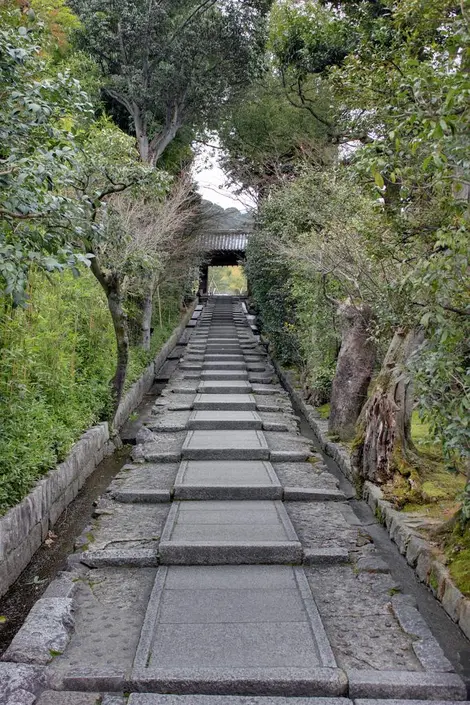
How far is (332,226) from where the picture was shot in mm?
8750

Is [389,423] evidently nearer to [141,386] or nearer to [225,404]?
[225,404]

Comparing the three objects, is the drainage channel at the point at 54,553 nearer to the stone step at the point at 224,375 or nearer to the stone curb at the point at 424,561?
the stone curb at the point at 424,561

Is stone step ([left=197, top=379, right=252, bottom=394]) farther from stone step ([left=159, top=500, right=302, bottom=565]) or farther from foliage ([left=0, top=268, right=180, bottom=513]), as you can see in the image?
stone step ([left=159, top=500, right=302, bottom=565])

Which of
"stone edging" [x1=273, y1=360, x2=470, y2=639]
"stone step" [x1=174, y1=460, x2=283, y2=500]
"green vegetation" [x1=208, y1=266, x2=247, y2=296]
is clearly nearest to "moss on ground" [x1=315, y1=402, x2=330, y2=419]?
"stone edging" [x1=273, y1=360, x2=470, y2=639]

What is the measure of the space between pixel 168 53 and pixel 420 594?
13.9 m

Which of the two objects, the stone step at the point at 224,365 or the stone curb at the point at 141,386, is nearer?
the stone curb at the point at 141,386

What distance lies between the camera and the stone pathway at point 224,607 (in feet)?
10.4

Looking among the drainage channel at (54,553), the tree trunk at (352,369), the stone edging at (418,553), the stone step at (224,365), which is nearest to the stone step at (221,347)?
the stone step at (224,365)

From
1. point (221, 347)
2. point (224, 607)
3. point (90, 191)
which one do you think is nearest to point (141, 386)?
point (221, 347)

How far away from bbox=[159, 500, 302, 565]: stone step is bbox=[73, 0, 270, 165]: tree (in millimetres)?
10930

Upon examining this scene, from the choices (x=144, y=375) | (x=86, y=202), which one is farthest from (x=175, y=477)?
(x=144, y=375)

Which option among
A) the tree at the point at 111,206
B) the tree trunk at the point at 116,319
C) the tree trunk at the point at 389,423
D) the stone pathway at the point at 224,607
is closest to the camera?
the stone pathway at the point at 224,607

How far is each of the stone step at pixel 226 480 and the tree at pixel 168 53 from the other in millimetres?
9762

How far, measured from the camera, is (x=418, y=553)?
16.2 feet
